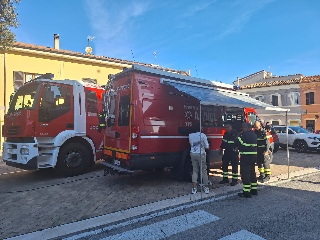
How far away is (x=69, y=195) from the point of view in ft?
18.0

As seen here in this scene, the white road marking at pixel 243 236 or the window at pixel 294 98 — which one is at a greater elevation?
the window at pixel 294 98

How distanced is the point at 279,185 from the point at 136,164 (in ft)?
12.7

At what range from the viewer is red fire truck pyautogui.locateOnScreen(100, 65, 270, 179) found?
5625 mm

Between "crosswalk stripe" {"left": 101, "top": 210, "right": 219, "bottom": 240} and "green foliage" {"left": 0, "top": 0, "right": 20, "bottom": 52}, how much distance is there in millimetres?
10615

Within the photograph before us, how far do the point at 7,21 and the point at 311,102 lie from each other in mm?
29956

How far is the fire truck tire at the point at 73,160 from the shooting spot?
707 centimetres

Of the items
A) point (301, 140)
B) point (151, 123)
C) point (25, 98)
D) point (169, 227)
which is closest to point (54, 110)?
point (25, 98)

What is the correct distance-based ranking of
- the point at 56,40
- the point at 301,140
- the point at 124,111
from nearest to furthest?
the point at 124,111
the point at 301,140
the point at 56,40

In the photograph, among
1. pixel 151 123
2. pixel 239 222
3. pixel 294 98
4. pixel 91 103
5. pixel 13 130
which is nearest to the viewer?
pixel 239 222

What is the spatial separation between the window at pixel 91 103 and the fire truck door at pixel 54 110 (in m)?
0.59

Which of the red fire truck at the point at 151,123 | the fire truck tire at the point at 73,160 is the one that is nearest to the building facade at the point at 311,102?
the red fire truck at the point at 151,123

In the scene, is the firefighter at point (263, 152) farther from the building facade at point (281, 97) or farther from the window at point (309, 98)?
the window at point (309, 98)

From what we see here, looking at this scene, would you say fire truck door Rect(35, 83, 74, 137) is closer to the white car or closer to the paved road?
the paved road

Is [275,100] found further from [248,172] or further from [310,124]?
[248,172]
